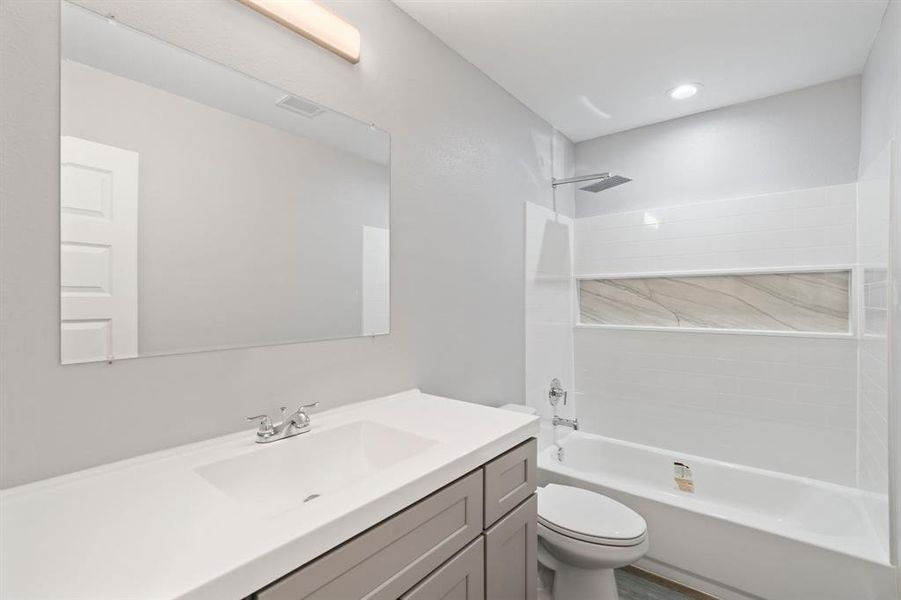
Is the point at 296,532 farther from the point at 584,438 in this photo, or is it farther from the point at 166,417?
the point at 584,438

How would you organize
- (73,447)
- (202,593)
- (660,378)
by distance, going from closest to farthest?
1. (202,593)
2. (73,447)
3. (660,378)

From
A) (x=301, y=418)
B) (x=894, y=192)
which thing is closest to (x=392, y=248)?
(x=301, y=418)

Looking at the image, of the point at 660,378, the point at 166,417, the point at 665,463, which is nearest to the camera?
the point at 166,417

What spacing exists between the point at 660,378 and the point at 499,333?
1.25 metres

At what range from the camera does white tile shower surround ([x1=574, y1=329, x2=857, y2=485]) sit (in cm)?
227

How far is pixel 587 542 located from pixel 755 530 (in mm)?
761

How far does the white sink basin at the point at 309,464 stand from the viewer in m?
1.06

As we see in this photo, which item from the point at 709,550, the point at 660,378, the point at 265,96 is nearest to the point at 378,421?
the point at 265,96

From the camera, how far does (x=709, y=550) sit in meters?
1.96

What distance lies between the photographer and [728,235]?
2.57 meters

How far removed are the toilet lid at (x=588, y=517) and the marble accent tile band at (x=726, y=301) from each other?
1.31 metres

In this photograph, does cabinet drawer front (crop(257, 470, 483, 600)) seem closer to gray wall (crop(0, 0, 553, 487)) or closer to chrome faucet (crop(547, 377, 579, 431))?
gray wall (crop(0, 0, 553, 487))

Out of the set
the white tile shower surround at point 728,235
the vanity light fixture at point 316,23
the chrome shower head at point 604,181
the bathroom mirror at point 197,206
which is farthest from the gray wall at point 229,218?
the white tile shower surround at point 728,235

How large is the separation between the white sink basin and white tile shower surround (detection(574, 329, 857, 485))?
2.14m
